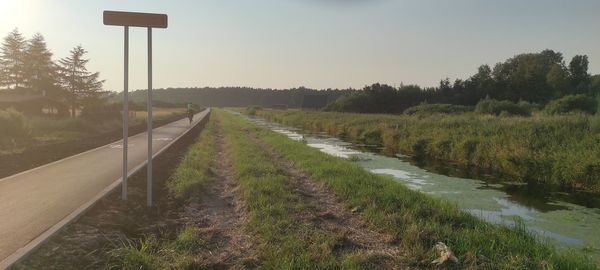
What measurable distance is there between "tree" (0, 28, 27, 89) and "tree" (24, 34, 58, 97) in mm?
1492

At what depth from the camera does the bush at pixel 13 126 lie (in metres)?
19.6

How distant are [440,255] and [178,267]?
10.3 ft

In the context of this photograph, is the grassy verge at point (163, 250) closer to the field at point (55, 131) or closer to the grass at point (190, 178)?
the grass at point (190, 178)

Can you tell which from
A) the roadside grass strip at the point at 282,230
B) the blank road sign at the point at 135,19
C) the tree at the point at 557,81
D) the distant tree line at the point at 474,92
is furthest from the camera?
the tree at the point at 557,81

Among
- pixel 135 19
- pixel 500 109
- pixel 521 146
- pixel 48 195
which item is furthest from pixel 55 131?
pixel 500 109

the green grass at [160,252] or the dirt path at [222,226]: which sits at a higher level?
the green grass at [160,252]

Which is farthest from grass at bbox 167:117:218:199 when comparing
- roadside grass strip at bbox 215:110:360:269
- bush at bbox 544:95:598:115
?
bush at bbox 544:95:598:115

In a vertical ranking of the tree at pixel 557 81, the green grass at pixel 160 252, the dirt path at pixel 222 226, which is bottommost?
the dirt path at pixel 222 226

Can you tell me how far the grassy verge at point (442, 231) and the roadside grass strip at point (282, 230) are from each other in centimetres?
102

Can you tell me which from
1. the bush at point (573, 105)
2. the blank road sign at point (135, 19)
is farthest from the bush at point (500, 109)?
the blank road sign at point (135, 19)

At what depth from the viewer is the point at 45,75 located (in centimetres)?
4497

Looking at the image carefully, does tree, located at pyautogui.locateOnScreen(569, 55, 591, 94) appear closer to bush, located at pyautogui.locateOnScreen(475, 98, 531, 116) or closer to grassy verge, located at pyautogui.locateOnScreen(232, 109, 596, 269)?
bush, located at pyautogui.locateOnScreen(475, 98, 531, 116)

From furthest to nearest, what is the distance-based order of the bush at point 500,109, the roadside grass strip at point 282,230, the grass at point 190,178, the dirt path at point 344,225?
the bush at point 500,109 < the grass at point 190,178 < the dirt path at point 344,225 < the roadside grass strip at point 282,230

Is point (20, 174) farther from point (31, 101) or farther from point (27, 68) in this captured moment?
point (27, 68)
